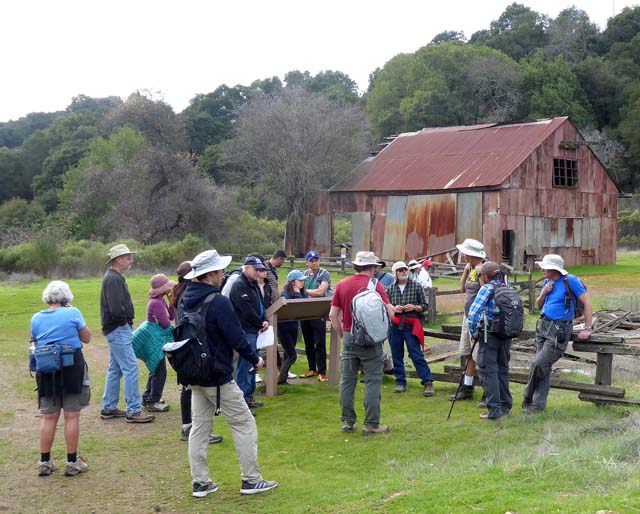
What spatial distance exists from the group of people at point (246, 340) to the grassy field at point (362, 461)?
26 cm

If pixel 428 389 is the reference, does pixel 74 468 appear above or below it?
below

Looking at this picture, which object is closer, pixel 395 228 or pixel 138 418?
pixel 138 418

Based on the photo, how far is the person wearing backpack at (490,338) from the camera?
865 centimetres

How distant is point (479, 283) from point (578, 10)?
8285 centimetres

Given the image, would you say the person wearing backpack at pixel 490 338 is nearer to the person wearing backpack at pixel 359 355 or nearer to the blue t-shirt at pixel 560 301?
the blue t-shirt at pixel 560 301

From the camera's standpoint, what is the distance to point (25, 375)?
12.6m

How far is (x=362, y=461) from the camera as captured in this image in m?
7.49

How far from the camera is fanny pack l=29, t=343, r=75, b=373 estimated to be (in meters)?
7.03

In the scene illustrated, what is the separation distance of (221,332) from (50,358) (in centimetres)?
173

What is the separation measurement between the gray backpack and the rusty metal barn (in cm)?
2587

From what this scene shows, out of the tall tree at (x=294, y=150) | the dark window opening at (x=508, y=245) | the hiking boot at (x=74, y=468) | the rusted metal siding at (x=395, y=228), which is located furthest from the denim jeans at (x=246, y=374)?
the tall tree at (x=294, y=150)

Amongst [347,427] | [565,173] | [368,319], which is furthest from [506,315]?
[565,173]

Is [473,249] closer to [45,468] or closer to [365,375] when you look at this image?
[365,375]

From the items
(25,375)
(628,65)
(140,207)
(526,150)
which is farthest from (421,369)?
(628,65)
